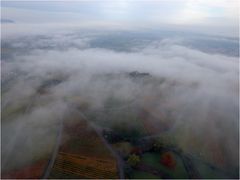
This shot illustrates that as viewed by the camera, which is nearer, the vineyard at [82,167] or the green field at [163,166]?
the vineyard at [82,167]

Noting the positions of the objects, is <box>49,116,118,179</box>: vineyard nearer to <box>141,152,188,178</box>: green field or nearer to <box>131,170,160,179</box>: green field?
<box>131,170,160,179</box>: green field

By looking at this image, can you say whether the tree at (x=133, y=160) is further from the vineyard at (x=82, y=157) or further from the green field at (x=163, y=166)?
the vineyard at (x=82, y=157)

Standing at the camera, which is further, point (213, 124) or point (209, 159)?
point (213, 124)

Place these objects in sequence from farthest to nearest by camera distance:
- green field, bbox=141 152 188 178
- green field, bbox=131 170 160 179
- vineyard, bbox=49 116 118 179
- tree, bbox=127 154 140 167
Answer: tree, bbox=127 154 140 167 → green field, bbox=141 152 188 178 → vineyard, bbox=49 116 118 179 → green field, bbox=131 170 160 179

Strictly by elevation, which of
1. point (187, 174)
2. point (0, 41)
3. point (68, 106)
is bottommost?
point (187, 174)

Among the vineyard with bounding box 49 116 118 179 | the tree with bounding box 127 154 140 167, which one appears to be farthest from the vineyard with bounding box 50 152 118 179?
the tree with bounding box 127 154 140 167

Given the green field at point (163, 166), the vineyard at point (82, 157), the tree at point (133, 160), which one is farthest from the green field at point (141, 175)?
the vineyard at point (82, 157)

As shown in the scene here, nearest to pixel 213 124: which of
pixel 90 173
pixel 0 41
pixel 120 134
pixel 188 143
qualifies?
pixel 188 143

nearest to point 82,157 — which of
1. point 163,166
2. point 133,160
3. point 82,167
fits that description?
point 82,167

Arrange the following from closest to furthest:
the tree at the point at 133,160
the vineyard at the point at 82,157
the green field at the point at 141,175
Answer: the green field at the point at 141,175, the vineyard at the point at 82,157, the tree at the point at 133,160

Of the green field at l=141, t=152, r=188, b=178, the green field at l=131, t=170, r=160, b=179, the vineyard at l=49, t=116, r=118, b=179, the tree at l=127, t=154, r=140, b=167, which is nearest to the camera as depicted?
the green field at l=131, t=170, r=160, b=179

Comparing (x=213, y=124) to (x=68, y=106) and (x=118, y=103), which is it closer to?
(x=118, y=103)
